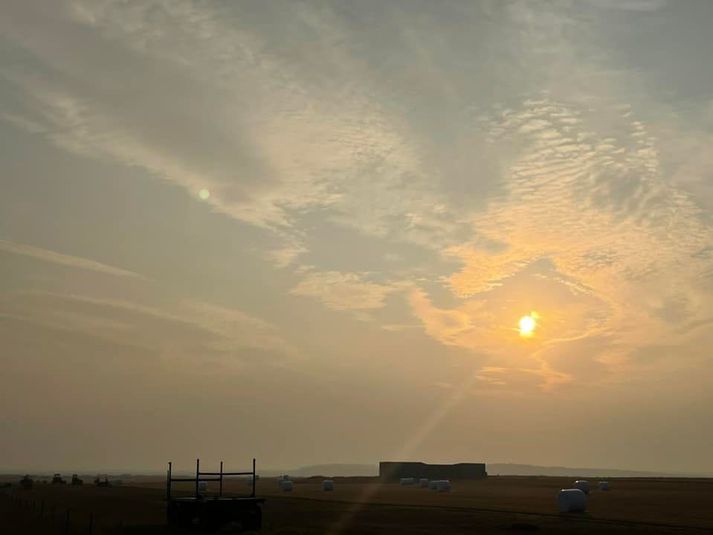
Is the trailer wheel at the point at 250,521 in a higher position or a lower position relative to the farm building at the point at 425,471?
lower

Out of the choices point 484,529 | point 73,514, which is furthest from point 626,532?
point 73,514

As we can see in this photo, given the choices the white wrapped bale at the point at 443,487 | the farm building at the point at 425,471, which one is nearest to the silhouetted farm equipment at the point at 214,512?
the white wrapped bale at the point at 443,487

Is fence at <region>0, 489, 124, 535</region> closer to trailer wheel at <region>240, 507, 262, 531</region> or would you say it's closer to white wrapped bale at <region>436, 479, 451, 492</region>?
trailer wheel at <region>240, 507, 262, 531</region>

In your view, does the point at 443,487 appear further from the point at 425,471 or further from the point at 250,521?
the point at 250,521

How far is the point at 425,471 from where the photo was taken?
545 feet

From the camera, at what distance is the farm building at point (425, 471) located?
16612cm

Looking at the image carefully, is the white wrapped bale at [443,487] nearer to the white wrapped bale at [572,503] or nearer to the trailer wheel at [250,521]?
the white wrapped bale at [572,503]

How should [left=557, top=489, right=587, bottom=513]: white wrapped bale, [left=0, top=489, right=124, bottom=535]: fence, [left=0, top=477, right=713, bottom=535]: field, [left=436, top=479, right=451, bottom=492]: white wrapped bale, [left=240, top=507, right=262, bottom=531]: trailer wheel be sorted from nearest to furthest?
[left=0, top=489, right=124, bottom=535]: fence → [left=240, top=507, right=262, bottom=531]: trailer wheel → [left=0, top=477, right=713, bottom=535]: field → [left=557, top=489, right=587, bottom=513]: white wrapped bale → [left=436, top=479, right=451, bottom=492]: white wrapped bale

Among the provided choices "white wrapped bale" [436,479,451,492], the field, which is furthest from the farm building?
A: the field

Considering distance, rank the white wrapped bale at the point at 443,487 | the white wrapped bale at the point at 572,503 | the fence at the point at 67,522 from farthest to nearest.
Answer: the white wrapped bale at the point at 443,487, the white wrapped bale at the point at 572,503, the fence at the point at 67,522

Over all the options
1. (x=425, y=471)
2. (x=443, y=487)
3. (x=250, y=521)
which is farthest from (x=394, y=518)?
(x=425, y=471)

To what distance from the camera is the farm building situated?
545 ft

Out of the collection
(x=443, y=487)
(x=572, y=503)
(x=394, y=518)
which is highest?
(x=443, y=487)

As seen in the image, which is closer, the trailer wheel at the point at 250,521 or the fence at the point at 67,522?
the fence at the point at 67,522
